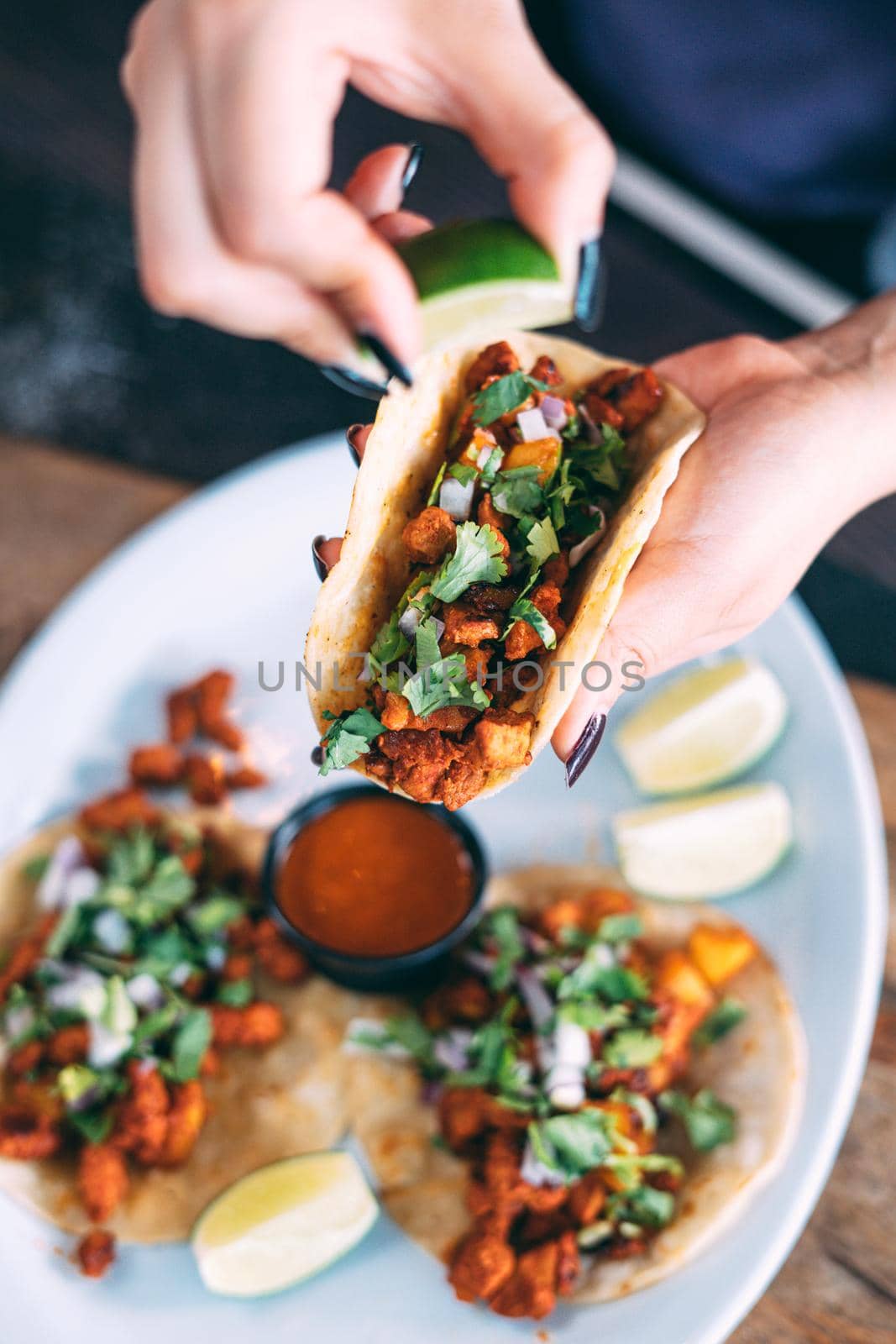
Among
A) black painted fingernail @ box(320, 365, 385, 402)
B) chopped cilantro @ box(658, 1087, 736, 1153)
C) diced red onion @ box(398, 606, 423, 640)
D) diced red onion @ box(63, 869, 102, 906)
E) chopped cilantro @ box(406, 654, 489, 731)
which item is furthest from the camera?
diced red onion @ box(63, 869, 102, 906)

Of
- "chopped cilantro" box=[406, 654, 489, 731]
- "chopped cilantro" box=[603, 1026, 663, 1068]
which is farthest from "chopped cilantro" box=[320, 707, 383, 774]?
"chopped cilantro" box=[603, 1026, 663, 1068]

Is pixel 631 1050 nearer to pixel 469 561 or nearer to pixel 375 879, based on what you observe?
pixel 375 879

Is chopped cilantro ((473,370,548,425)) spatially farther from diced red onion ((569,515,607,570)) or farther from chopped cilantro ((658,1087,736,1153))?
chopped cilantro ((658,1087,736,1153))

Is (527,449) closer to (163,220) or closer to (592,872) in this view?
(163,220)

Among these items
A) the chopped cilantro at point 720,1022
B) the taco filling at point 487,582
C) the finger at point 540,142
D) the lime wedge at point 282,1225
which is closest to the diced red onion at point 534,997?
the chopped cilantro at point 720,1022

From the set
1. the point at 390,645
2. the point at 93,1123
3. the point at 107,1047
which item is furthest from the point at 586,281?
the point at 93,1123
